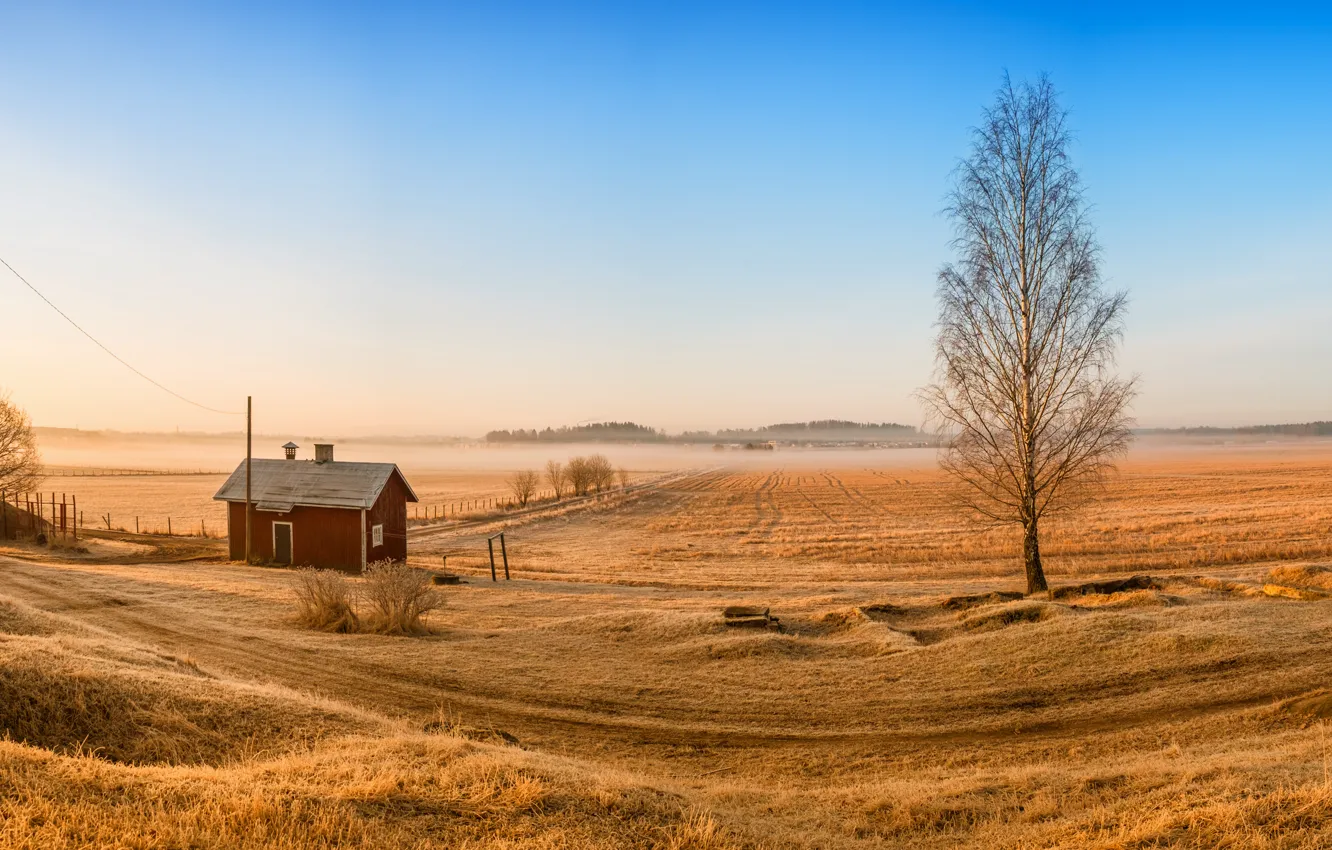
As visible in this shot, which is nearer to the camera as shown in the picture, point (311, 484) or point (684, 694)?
point (684, 694)

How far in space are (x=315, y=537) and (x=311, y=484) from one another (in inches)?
102

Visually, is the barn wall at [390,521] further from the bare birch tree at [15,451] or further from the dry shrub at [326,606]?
the bare birch tree at [15,451]

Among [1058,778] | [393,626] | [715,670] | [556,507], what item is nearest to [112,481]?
[556,507]

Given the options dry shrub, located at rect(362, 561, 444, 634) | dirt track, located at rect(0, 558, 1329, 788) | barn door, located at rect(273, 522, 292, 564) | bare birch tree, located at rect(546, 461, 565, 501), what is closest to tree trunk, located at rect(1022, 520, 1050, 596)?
dirt track, located at rect(0, 558, 1329, 788)

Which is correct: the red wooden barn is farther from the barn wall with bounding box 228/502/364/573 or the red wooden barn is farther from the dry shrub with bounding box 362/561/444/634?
the dry shrub with bounding box 362/561/444/634

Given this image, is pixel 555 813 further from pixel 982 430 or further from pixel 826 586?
pixel 826 586

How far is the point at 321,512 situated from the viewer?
32.5 m

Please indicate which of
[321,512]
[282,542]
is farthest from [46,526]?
[321,512]

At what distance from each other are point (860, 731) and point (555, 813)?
6.38m

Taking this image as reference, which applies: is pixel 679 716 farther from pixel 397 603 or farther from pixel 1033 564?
pixel 1033 564

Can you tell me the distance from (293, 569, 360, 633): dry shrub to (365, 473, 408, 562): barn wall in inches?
525

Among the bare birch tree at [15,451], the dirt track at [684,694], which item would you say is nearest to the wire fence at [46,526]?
the bare birch tree at [15,451]

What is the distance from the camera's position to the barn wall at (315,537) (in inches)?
1249

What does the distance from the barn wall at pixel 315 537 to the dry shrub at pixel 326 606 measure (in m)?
13.3
